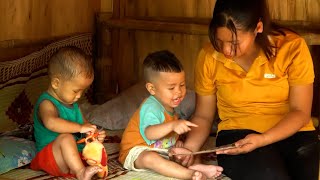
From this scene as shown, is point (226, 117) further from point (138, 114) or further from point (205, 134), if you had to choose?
point (138, 114)

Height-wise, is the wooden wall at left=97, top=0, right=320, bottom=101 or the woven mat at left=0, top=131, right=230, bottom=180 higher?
the wooden wall at left=97, top=0, right=320, bottom=101

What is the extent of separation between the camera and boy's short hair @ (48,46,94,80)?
2.05 m

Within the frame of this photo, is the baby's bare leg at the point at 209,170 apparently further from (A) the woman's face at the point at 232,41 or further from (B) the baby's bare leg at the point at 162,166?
(A) the woman's face at the point at 232,41

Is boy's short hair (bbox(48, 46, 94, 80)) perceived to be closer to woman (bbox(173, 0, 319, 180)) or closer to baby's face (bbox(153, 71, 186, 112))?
baby's face (bbox(153, 71, 186, 112))

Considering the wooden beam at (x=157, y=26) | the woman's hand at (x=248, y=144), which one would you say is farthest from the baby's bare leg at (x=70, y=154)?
the wooden beam at (x=157, y=26)

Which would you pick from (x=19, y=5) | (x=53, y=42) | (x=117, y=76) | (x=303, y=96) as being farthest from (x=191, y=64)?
(x=303, y=96)

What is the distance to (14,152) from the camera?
7.25 ft

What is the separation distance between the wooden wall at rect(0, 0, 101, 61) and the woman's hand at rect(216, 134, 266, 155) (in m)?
1.21

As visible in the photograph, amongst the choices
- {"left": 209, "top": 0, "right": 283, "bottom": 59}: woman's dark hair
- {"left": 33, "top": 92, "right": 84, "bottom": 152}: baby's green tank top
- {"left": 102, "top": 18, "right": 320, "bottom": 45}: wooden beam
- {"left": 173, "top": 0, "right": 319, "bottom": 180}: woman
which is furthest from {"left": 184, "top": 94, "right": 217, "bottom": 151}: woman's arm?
{"left": 102, "top": 18, "right": 320, "bottom": 45}: wooden beam

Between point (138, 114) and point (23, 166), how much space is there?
49cm

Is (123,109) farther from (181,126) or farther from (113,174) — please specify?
(181,126)

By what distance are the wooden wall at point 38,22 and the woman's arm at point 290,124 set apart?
1.21 meters

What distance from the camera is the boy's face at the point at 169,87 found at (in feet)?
6.74

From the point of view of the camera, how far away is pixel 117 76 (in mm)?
3299
